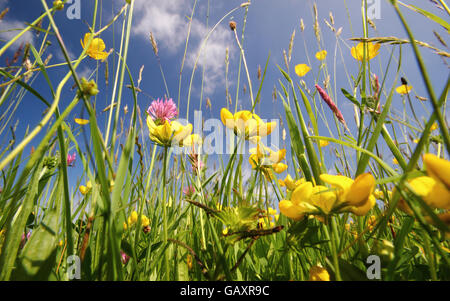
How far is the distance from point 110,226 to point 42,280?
0.14 m

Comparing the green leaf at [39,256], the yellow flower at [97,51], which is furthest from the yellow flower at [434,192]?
the yellow flower at [97,51]

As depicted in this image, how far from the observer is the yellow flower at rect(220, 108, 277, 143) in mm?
837

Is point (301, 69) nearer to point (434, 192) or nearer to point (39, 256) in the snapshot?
point (434, 192)

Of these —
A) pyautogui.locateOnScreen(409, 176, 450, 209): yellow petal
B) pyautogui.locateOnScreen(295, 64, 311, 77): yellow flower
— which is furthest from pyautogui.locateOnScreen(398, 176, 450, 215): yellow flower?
pyautogui.locateOnScreen(295, 64, 311, 77): yellow flower

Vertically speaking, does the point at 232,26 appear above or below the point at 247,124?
above

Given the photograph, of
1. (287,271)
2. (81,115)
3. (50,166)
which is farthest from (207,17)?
(287,271)

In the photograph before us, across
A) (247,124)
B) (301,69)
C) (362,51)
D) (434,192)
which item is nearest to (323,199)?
(434,192)

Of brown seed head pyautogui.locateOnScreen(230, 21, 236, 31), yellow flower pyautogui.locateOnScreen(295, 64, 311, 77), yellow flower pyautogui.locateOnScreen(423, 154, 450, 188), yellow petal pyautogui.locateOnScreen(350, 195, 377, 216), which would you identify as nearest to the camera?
yellow flower pyautogui.locateOnScreen(423, 154, 450, 188)

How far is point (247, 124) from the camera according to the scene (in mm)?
845

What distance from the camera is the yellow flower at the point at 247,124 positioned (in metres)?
0.84

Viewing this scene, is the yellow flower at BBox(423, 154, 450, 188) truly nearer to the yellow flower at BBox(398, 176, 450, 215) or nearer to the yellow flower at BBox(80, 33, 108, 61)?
the yellow flower at BBox(398, 176, 450, 215)

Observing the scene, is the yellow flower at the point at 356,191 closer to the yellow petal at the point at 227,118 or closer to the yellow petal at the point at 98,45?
the yellow petal at the point at 227,118

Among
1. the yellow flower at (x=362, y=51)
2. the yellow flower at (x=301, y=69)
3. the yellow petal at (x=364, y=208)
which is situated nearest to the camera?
the yellow petal at (x=364, y=208)
